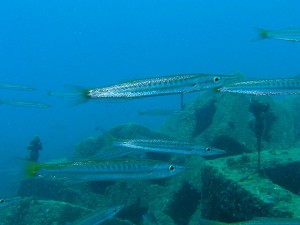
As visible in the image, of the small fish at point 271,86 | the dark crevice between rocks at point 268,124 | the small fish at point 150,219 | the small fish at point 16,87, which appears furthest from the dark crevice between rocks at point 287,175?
the small fish at point 16,87

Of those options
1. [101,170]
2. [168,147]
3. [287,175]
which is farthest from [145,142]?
[287,175]

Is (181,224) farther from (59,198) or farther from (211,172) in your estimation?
(59,198)

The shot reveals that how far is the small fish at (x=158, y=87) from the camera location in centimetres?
568

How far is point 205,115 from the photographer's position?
13.9m

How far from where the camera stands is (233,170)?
6.79m

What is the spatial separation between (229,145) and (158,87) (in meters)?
5.67

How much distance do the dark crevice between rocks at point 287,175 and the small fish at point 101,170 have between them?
1.91 meters

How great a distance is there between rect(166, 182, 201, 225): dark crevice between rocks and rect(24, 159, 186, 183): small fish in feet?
7.72

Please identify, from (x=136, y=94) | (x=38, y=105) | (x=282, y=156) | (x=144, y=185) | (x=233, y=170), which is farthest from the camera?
(x=38, y=105)

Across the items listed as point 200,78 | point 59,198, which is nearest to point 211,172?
point 200,78

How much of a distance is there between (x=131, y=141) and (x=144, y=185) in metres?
2.26

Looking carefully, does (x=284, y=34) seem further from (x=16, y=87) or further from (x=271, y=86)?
(x=16, y=87)

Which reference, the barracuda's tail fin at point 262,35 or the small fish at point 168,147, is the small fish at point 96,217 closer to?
the small fish at point 168,147

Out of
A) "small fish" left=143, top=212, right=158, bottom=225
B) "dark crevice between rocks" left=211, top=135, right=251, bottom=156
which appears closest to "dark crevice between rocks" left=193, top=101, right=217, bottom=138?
"dark crevice between rocks" left=211, top=135, right=251, bottom=156
